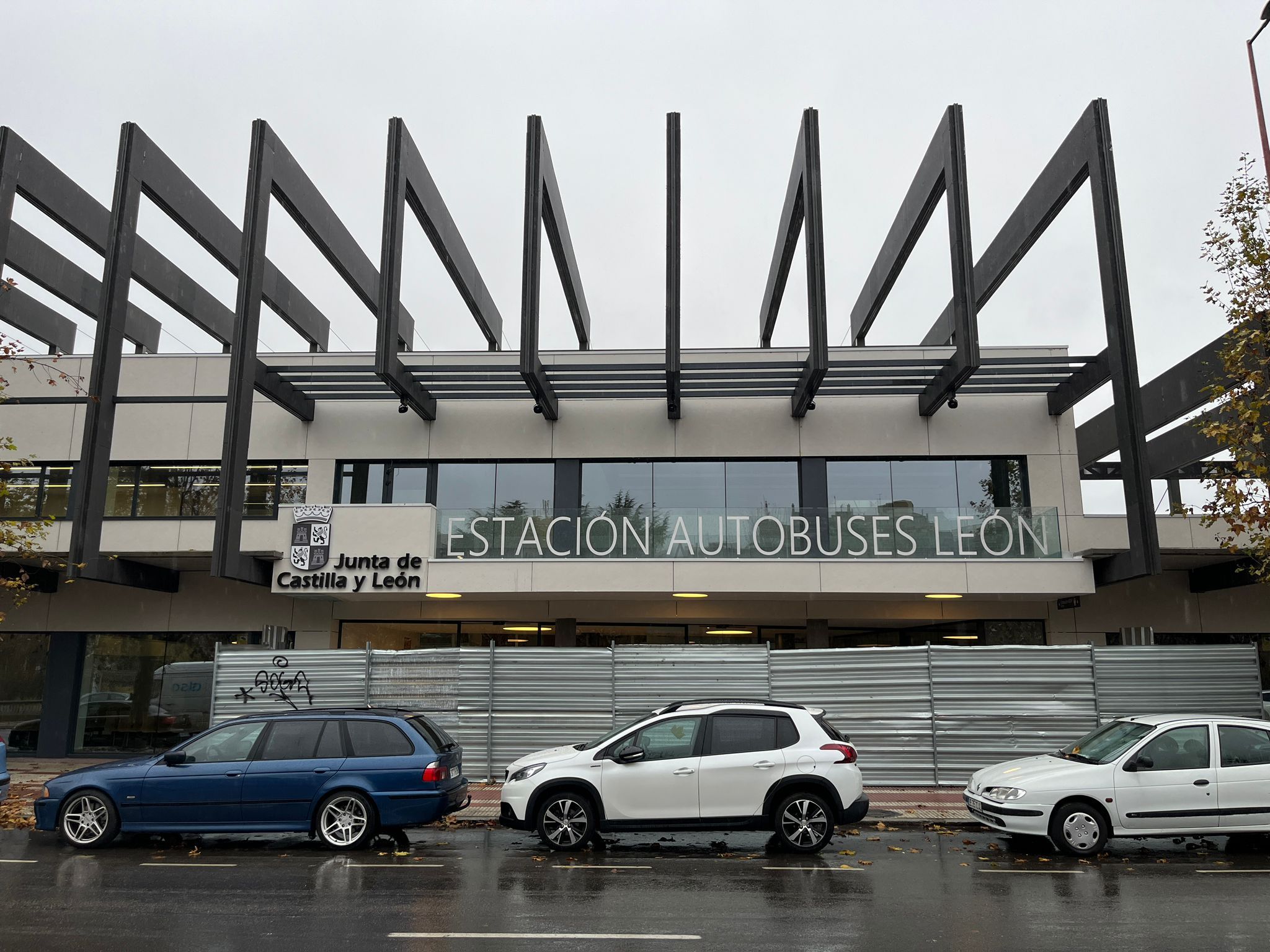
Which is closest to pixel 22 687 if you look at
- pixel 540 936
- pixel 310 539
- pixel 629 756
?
Result: pixel 310 539

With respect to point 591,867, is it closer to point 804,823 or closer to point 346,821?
point 804,823

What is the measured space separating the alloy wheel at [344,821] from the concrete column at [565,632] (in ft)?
35.8

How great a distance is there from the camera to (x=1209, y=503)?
45.0 feet

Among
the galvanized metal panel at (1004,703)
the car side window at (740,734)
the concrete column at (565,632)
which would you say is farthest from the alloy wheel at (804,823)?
the concrete column at (565,632)

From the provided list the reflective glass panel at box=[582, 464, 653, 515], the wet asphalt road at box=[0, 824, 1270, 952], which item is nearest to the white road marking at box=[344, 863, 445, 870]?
the wet asphalt road at box=[0, 824, 1270, 952]

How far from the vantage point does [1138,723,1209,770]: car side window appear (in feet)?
35.6

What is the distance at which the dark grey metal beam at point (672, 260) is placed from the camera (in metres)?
19.5

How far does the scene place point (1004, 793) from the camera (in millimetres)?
10938

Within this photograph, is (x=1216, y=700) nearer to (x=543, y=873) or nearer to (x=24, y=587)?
(x=543, y=873)

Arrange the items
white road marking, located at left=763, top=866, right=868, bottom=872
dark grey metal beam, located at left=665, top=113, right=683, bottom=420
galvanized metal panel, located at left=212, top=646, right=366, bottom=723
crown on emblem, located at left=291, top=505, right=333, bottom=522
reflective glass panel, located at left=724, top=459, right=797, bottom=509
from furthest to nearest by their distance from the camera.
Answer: reflective glass panel, located at left=724, top=459, right=797, bottom=509, crown on emblem, located at left=291, top=505, right=333, bottom=522, dark grey metal beam, located at left=665, top=113, right=683, bottom=420, galvanized metal panel, located at left=212, top=646, right=366, bottom=723, white road marking, located at left=763, top=866, right=868, bottom=872

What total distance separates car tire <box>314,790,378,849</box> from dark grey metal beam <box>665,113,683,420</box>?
36.8ft

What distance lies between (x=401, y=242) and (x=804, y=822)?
14.3 metres

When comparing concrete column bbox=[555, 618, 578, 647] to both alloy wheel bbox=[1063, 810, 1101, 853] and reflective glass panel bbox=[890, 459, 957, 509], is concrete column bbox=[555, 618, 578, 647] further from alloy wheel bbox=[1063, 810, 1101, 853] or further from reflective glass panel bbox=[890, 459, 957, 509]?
alloy wheel bbox=[1063, 810, 1101, 853]

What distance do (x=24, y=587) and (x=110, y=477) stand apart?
18.4 feet
